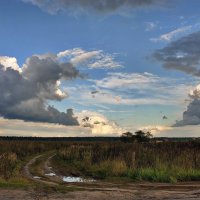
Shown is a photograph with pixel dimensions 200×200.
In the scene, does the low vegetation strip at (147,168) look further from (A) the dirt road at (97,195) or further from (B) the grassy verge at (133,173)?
(A) the dirt road at (97,195)

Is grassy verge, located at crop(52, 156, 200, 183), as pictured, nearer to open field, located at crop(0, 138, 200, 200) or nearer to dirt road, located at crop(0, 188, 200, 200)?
open field, located at crop(0, 138, 200, 200)

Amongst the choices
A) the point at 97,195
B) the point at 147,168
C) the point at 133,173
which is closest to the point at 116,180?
the point at 133,173

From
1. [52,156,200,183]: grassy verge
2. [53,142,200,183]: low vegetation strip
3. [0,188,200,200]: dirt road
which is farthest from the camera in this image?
[53,142,200,183]: low vegetation strip

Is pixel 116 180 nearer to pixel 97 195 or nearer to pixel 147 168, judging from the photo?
pixel 147 168

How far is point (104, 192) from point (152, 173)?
7.03 metres

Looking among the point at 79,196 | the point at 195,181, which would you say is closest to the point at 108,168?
the point at 195,181

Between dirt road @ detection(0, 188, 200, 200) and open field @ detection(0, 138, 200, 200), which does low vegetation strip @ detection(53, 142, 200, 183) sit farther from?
dirt road @ detection(0, 188, 200, 200)

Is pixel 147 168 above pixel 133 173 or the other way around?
above

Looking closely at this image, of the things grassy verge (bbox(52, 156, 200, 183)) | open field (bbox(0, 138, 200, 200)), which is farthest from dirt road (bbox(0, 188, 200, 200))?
grassy verge (bbox(52, 156, 200, 183))

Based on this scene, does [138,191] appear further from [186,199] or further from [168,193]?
[186,199]

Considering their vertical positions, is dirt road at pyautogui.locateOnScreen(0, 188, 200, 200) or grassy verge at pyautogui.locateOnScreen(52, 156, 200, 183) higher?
grassy verge at pyautogui.locateOnScreen(52, 156, 200, 183)

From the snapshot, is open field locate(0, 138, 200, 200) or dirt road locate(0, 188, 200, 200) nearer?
dirt road locate(0, 188, 200, 200)

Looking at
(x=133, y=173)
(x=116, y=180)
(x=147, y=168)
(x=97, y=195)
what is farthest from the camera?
(x=147, y=168)

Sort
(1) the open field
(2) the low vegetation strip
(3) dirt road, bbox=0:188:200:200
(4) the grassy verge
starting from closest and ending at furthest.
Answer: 1. (3) dirt road, bbox=0:188:200:200
2. (1) the open field
3. (4) the grassy verge
4. (2) the low vegetation strip
